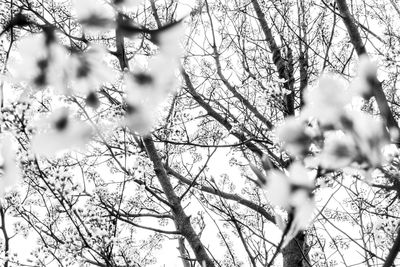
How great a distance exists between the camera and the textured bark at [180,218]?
336cm

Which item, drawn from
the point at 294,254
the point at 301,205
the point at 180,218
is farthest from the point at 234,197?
the point at 301,205

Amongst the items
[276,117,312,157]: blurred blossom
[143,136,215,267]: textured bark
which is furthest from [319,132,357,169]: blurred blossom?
[143,136,215,267]: textured bark

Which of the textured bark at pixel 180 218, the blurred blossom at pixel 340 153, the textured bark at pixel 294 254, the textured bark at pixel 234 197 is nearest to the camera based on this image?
the blurred blossom at pixel 340 153

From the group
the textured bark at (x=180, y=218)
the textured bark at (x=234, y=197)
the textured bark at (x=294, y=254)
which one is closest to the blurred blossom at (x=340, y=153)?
the textured bark at (x=180, y=218)

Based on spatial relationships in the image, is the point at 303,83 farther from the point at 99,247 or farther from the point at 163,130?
the point at 99,247

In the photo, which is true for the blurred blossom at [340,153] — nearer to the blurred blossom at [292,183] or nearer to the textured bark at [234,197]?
the blurred blossom at [292,183]

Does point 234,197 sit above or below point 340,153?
above

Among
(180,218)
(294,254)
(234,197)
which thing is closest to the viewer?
(180,218)

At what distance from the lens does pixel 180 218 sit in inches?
138

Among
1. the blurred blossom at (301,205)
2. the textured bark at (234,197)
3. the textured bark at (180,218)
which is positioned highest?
the textured bark at (234,197)

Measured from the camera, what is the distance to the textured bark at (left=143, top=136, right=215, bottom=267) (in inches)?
132

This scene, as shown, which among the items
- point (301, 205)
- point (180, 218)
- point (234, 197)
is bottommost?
point (301, 205)

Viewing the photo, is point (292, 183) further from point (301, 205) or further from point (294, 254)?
point (294, 254)

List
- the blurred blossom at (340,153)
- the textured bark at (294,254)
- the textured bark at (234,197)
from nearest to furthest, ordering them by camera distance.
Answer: the blurred blossom at (340,153) → the textured bark at (294,254) → the textured bark at (234,197)
